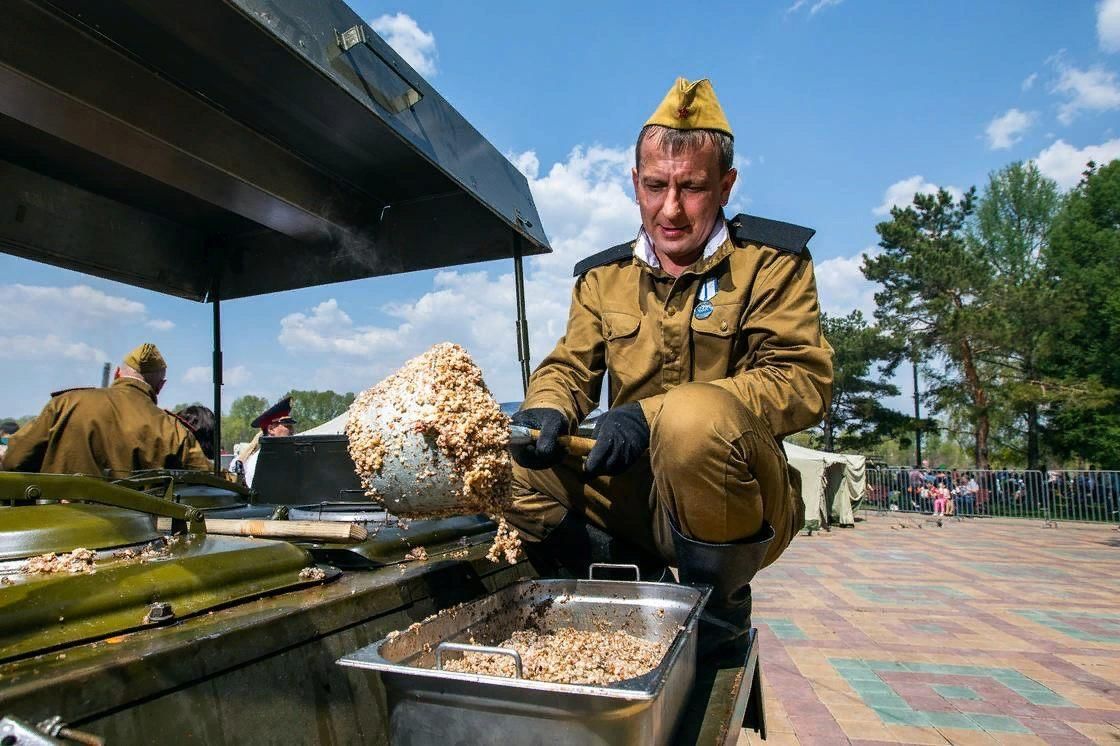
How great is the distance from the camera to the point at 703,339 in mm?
2221

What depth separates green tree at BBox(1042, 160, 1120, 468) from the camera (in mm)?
26281

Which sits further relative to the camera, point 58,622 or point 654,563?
point 654,563

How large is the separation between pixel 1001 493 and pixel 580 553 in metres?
23.6

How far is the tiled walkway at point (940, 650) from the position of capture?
372cm

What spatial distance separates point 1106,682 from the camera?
4484 millimetres

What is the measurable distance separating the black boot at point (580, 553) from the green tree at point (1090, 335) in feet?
93.9

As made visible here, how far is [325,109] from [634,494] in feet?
4.79

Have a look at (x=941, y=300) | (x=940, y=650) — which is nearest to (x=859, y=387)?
(x=941, y=300)

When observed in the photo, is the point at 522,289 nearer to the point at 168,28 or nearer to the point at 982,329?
the point at 168,28

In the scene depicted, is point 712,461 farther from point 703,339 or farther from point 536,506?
point 536,506

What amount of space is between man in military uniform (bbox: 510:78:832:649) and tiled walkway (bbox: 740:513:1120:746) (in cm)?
201

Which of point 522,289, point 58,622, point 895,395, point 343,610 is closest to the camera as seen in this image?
point 58,622

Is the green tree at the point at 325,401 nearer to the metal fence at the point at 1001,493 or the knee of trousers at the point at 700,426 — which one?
the knee of trousers at the point at 700,426

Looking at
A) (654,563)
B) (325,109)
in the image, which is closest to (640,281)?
(654,563)
